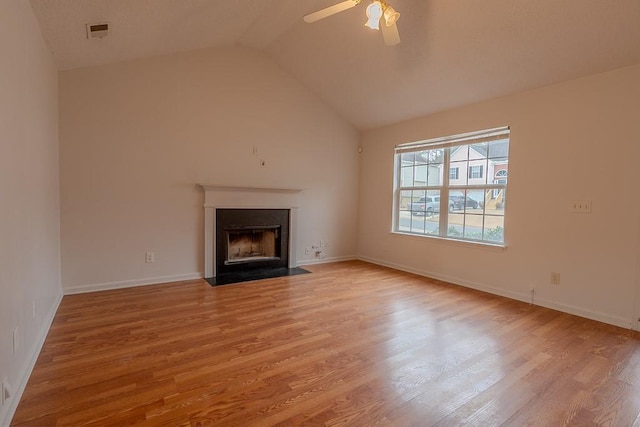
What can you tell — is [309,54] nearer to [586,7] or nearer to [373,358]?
[586,7]

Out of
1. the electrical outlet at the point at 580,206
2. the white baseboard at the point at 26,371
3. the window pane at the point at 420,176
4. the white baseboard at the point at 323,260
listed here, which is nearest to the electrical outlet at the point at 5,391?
the white baseboard at the point at 26,371

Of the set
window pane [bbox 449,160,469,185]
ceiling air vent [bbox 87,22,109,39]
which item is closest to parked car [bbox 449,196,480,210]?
window pane [bbox 449,160,469,185]

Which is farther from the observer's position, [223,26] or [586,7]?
[223,26]

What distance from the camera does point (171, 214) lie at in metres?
3.92

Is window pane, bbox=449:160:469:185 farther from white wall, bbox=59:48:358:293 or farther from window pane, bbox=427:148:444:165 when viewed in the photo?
white wall, bbox=59:48:358:293

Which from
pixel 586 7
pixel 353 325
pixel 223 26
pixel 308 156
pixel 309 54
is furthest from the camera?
pixel 308 156

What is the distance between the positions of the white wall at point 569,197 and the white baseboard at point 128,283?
3493 mm

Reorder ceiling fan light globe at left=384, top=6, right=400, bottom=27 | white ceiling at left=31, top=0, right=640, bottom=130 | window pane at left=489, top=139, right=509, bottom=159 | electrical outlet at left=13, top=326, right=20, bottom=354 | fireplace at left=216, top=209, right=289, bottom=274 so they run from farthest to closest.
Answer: fireplace at left=216, top=209, right=289, bottom=274 < window pane at left=489, top=139, right=509, bottom=159 < white ceiling at left=31, top=0, right=640, bottom=130 < ceiling fan light globe at left=384, top=6, right=400, bottom=27 < electrical outlet at left=13, top=326, right=20, bottom=354

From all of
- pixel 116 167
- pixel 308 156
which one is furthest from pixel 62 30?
pixel 308 156

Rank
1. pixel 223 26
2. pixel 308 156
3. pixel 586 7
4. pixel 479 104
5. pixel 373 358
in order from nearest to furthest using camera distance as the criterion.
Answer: pixel 373 358 → pixel 586 7 → pixel 223 26 → pixel 479 104 → pixel 308 156

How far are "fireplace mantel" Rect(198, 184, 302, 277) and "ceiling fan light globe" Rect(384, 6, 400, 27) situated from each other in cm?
273

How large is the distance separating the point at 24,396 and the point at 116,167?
2.51m

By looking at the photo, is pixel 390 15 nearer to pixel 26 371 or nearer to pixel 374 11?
pixel 374 11

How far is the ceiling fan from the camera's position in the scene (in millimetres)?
2109
